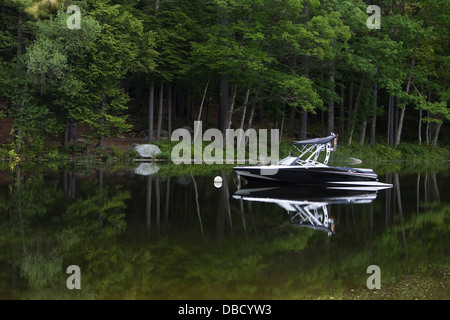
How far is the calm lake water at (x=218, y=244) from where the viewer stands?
695 centimetres

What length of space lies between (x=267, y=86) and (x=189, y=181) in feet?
59.9

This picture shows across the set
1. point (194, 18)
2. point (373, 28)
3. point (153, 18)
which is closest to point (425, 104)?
point (373, 28)

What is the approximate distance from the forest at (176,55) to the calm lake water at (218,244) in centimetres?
1567

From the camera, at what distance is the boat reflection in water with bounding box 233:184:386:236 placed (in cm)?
1258

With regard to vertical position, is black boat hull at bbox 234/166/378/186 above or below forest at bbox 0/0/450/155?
below

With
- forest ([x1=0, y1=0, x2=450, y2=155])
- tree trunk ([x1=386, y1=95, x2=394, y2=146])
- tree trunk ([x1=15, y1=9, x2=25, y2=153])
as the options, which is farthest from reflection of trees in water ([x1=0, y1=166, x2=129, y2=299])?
tree trunk ([x1=386, y1=95, x2=394, y2=146])

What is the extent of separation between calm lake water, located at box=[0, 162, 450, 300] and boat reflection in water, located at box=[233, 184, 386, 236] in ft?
0.18

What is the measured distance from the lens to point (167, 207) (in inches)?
564

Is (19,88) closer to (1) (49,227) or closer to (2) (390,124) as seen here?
(1) (49,227)

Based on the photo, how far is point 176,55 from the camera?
3831 centimetres

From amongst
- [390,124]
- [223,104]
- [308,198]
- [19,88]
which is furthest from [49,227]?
[390,124]

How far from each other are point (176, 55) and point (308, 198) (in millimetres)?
24007

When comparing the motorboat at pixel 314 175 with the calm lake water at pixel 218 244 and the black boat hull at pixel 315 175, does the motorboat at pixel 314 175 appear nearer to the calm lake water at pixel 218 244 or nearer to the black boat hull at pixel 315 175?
the black boat hull at pixel 315 175

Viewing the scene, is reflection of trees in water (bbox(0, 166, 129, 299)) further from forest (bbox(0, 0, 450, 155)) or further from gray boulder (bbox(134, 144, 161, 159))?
gray boulder (bbox(134, 144, 161, 159))
